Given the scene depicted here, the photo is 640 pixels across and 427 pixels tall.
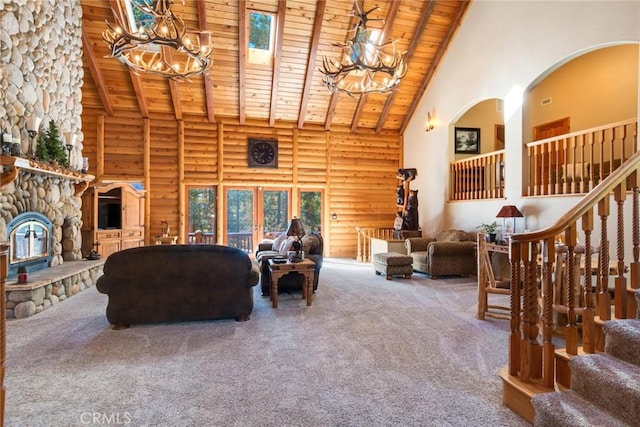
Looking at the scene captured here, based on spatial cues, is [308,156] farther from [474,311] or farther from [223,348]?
[223,348]

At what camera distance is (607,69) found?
21.4ft

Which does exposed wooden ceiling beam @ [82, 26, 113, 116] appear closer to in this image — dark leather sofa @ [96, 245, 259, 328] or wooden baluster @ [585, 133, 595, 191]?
dark leather sofa @ [96, 245, 259, 328]

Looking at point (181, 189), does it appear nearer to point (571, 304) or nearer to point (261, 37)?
point (261, 37)

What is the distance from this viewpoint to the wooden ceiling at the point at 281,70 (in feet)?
21.3

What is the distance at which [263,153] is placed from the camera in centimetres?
880

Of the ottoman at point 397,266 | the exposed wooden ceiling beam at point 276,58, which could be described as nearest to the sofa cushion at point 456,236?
the ottoman at point 397,266

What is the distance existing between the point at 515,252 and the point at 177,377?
2442mm

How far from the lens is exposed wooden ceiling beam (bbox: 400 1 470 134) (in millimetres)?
7084

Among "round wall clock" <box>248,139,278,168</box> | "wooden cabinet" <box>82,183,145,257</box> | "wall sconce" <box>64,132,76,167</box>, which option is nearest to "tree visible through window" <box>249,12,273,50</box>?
"round wall clock" <box>248,139,278,168</box>

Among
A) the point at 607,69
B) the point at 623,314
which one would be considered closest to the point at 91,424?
the point at 623,314

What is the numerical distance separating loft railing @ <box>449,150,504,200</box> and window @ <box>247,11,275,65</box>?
15.6 feet

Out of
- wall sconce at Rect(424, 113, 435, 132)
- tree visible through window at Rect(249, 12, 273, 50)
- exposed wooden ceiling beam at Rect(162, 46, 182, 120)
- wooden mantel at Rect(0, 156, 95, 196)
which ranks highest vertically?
tree visible through window at Rect(249, 12, 273, 50)

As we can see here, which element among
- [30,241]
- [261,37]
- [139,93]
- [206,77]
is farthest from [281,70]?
[30,241]

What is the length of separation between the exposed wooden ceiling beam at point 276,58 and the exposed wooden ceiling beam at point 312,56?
0.61 meters
